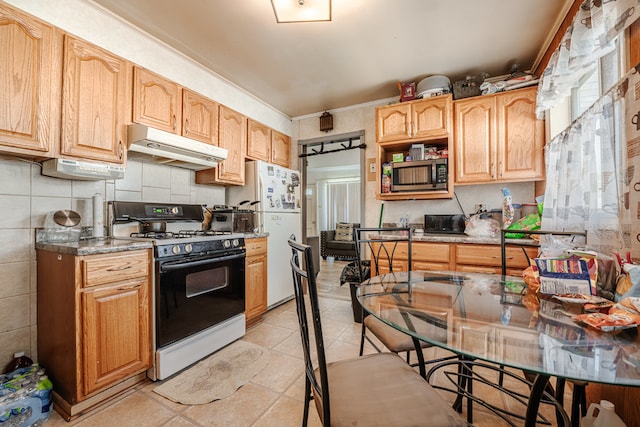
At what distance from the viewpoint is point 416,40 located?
2.23 meters

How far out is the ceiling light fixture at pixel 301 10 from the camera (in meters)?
1.73

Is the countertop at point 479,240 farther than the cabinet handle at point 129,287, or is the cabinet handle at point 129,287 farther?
the countertop at point 479,240

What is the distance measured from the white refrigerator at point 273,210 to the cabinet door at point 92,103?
50.2 inches

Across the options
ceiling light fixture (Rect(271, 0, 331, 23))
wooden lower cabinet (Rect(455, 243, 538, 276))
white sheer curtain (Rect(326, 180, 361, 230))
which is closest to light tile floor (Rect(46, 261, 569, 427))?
wooden lower cabinet (Rect(455, 243, 538, 276))

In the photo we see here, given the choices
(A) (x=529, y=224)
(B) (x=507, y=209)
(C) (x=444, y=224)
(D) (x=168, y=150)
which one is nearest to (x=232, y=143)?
(D) (x=168, y=150)

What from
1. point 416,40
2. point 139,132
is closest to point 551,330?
point 416,40

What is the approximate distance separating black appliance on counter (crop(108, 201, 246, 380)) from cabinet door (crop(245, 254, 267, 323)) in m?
0.15

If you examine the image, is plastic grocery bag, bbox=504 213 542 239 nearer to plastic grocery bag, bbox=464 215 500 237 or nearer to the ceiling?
plastic grocery bag, bbox=464 215 500 237

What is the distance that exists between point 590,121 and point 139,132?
2936 millimetres

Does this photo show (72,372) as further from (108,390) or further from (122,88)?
(122,88)

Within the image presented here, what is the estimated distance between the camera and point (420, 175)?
2822 mm

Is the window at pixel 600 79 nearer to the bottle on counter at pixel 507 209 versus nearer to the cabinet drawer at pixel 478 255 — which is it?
the bottle on counter at pixel 507 209

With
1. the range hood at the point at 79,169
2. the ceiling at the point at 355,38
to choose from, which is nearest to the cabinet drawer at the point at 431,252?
the ceiling at the point at 355,38

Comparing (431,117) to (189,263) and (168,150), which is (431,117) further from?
(189,263)
